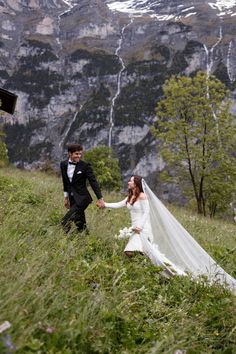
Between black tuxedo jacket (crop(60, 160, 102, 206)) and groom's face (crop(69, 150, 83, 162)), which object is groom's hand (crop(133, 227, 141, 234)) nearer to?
black tuxedo jacket (crop(60, 160, 102, 206))

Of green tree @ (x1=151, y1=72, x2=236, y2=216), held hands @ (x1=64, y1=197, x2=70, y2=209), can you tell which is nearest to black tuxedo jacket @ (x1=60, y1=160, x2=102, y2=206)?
held hands @ (x1=64, y1=197, x2=70, y2=209)

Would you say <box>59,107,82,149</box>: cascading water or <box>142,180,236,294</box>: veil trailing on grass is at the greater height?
<box>142,180,236,294</box>: veil trailing on grass

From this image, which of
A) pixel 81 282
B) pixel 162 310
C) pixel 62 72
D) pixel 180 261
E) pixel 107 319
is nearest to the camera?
pixel 107 319

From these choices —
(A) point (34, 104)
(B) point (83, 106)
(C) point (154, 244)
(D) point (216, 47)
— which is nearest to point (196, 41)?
(D) point (216, 47)

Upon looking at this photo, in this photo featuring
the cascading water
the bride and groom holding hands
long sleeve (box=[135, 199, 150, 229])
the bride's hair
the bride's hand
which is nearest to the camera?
the bride and groom holding hands

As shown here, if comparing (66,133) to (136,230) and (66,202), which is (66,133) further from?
(136,230)

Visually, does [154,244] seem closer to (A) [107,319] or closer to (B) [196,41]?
(A) [107,319]

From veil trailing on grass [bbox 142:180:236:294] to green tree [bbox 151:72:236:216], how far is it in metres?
19.0

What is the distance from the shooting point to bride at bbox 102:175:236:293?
8.28m

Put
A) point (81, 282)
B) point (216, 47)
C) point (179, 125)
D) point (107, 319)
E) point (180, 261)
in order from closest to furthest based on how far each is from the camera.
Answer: point (107, 319) < point (81, 282) < point (180, 261) < point (179, 125) < point (216, 47)

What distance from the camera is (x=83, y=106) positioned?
18262 cm

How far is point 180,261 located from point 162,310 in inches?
128

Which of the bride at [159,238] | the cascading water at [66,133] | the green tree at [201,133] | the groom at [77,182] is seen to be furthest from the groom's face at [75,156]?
the cascading water at [66,133]

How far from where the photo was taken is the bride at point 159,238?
8.28 m
